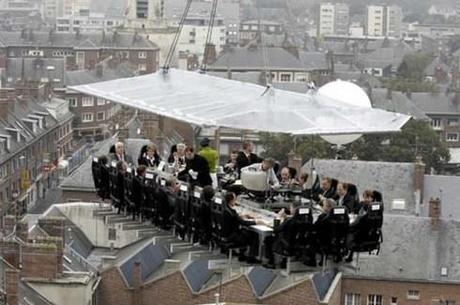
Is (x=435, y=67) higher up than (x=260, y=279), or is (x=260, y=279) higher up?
(x=260, y=279)

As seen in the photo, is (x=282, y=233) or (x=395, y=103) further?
(x=395, y=103)

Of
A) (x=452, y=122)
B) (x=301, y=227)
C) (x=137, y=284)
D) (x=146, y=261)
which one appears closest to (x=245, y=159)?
(x=301, y=227)

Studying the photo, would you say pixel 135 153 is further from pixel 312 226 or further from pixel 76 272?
pixel 312 226

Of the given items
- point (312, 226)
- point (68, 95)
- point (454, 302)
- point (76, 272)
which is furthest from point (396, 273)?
point (68, 95)

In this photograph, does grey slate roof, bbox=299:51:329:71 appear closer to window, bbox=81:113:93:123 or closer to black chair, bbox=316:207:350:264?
window, bbox=81:113:93:123

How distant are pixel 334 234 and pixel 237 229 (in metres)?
2.17

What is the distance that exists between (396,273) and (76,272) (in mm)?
12427

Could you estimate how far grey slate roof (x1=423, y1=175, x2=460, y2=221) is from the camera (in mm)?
54938

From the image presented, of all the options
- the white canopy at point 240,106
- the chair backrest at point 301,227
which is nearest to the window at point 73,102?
the white canopy at point 240,106

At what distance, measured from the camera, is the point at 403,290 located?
47.1 meters

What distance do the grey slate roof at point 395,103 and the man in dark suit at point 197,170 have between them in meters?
65.6

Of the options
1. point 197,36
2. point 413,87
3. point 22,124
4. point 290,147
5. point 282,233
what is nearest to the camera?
point 282,233

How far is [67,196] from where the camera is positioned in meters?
59.6

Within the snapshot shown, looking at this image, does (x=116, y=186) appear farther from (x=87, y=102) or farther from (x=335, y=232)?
(x=87, y=102)
